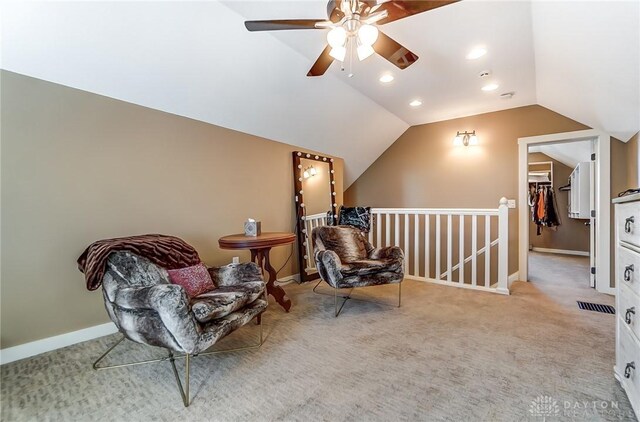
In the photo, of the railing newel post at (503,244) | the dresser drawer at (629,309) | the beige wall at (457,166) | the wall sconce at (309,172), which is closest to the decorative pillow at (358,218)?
the wall sconce at (309,172)

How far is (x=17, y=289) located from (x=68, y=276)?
0.26 meters

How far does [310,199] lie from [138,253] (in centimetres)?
252

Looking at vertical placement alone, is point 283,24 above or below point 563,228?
above

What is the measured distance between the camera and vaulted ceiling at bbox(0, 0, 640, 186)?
180 cm

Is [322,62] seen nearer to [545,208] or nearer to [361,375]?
[361,375]

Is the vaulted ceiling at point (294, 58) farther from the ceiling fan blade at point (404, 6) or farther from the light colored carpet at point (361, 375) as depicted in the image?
the light colored carpet at point (361, 375)

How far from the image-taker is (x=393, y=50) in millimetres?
1909

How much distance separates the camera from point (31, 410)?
4.59ft

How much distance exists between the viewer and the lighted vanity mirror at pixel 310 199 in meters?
3.88

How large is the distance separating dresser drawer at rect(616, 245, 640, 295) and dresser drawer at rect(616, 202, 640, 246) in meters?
0.06

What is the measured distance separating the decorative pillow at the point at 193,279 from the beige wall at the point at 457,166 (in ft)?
13.0

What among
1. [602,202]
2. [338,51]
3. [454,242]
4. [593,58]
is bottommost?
[454,242]

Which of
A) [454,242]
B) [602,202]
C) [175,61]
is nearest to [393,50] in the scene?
[175,61]

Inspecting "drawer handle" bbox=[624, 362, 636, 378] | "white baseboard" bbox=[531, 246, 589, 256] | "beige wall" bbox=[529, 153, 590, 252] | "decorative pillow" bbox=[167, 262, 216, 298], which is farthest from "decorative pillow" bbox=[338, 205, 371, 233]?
"white baseboard" bbox=[531, 246, 589, 256]
